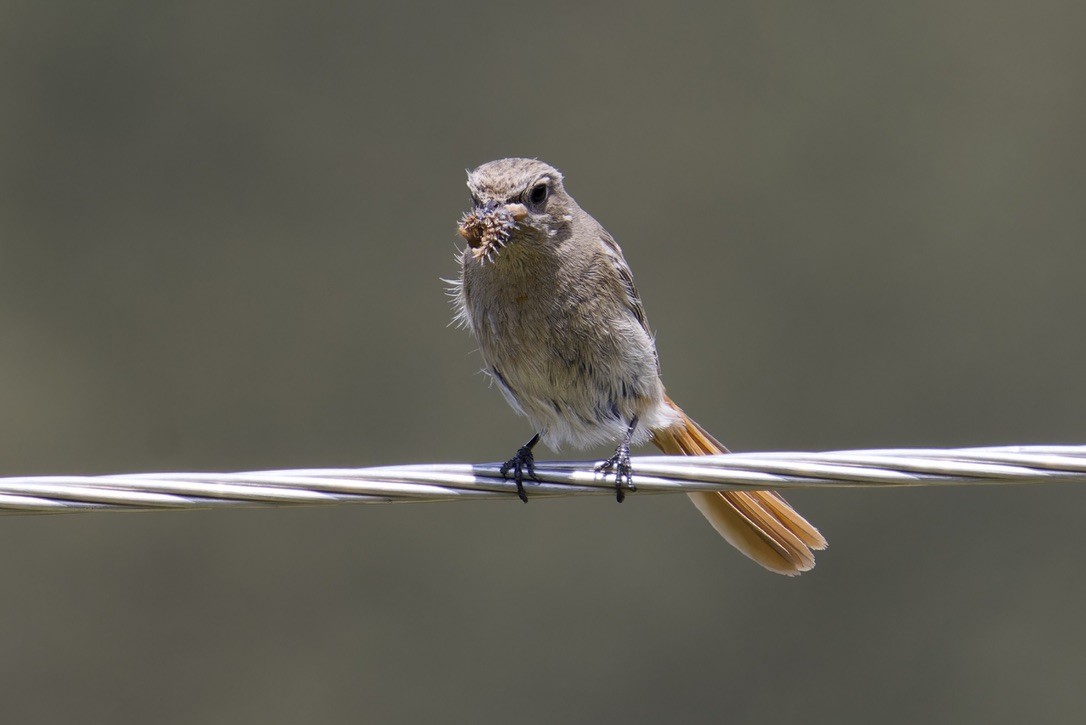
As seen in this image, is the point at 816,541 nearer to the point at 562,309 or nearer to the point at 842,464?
the point at 562,309

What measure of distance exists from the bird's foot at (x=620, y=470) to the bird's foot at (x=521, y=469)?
0.18m

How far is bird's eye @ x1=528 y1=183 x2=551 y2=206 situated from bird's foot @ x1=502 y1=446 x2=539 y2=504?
2.58ft

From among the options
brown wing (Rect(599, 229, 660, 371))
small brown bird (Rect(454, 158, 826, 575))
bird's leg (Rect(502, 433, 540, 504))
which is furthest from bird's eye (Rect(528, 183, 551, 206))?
bird's leg (Rect(502, 433, 540, 504))

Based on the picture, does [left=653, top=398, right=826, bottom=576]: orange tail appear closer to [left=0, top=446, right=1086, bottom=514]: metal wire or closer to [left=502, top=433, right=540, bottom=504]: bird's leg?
[left=502, top=433, right=540, bottom=504]: bird's leg

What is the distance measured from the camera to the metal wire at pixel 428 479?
8.17ft

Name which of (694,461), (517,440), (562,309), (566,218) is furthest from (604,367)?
(517,440)

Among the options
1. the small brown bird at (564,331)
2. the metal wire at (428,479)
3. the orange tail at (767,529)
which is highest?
the small brown bird at (564,331)

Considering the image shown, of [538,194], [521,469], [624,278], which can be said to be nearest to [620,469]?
[521,469]

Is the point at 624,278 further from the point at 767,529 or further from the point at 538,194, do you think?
the point at 767,529

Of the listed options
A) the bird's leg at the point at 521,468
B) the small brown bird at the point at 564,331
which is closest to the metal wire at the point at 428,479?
the bird's leg at the point at 521,468

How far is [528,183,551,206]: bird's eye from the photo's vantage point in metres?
3.88

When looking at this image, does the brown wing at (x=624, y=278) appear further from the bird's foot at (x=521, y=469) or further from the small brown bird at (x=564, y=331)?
the bird's foot at (x=521, y=469)

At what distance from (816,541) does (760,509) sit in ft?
0.66

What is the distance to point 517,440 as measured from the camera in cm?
696
